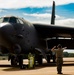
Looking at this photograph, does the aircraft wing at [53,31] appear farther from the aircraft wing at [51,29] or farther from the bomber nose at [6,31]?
the bomber nose at [6,31]

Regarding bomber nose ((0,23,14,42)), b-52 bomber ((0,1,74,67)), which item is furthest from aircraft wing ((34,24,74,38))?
bomber nose ((0,23,14,42))

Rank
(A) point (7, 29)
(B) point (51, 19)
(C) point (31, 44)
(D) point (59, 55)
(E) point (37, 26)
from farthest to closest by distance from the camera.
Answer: (B) point (51, 19) → (E) point (37, 26) → (C) point (31, 44) → (A) point (7, 29) → (D) point (59, 55)

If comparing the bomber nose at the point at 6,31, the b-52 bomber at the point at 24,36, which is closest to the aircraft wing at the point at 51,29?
the b-52 bomber at the point at 24,36

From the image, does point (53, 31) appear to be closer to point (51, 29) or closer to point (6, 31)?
point (51, 29)

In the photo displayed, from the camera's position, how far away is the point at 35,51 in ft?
78.3

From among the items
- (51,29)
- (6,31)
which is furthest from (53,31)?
(6,31)

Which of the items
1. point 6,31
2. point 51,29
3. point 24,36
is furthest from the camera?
point 51,29

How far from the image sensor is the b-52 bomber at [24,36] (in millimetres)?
19828

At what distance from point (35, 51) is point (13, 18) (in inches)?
170

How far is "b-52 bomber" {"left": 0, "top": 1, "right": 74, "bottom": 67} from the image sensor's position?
1983 centimetres

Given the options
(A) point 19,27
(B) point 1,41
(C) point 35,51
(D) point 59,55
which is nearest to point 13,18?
(A) point 19,27

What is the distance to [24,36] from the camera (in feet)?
70.3

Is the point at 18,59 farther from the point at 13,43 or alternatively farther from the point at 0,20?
the point at 0,20

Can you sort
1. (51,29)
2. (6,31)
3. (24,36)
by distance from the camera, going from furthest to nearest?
(51,29) < (24,36) < (6,31)
